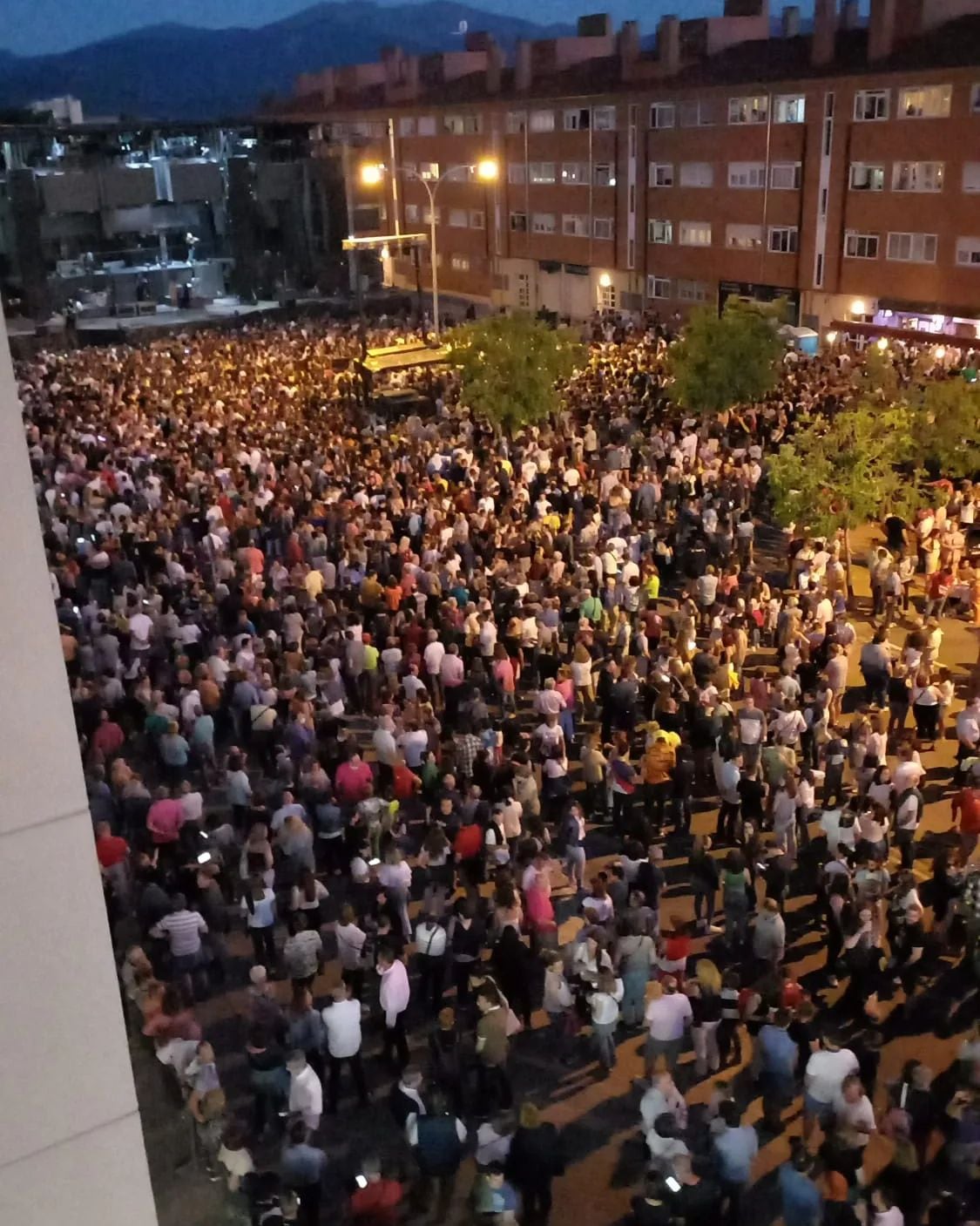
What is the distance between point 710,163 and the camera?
132 feet

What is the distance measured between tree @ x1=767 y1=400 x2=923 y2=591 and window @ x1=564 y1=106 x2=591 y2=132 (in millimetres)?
33513

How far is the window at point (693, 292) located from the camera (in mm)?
41500

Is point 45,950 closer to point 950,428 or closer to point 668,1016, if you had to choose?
point 668,1016

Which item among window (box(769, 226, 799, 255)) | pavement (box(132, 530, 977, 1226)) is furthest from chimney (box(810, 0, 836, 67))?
pavement (box(132, 530, 977, 1226))

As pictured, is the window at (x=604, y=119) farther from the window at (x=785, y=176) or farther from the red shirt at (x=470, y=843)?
the red shirt at (x=470, y=843)

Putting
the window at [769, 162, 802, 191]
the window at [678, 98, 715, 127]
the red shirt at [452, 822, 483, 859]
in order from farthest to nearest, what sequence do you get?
the window at [678, 98, 715, 127], the window at [769, 162, 802, 191], the red shirt at [452, 822, 483, 859]

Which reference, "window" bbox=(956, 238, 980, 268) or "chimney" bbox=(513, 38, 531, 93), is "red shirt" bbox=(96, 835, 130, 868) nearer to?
"window" bbox=(956, 238, 980, 268)

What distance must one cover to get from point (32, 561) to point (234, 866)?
19.0ft

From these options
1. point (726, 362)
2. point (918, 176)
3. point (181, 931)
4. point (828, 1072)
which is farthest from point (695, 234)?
point (828, 1072)

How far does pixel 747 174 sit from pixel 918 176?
7.18 m

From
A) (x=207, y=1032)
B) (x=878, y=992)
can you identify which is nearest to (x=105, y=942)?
(x=207, y=1032)

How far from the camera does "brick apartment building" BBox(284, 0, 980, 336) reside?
108 feet

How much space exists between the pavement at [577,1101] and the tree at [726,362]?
16440 mm

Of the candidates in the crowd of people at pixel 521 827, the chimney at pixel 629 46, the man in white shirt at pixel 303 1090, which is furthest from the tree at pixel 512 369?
the chimney at pixel 629 46
